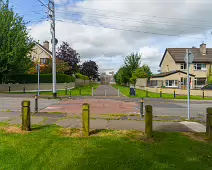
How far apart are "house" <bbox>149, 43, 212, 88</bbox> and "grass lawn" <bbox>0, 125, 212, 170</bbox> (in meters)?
31.7

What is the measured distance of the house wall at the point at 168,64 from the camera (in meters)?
46.5

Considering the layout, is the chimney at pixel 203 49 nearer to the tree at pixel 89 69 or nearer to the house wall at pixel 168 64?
the house wall at pixel 168 64

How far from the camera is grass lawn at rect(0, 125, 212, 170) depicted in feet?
13.6

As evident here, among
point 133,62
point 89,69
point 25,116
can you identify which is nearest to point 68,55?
point 133,62

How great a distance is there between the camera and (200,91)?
27016mm

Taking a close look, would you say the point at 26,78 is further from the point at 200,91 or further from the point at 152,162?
the point at 152,162

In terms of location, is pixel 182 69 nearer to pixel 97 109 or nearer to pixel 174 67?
pixel 174 67

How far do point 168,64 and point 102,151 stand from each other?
49.2 metres

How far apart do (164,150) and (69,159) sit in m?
2.26

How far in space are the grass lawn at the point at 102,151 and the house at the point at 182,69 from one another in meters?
31.7

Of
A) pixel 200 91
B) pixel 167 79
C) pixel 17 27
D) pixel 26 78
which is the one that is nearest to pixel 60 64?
pixel 26 78

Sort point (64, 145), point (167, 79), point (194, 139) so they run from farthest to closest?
point (167, 79), point (194, 139), point (64, 145)

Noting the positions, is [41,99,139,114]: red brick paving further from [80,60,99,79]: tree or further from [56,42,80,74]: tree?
[80,60,99,79]: tree

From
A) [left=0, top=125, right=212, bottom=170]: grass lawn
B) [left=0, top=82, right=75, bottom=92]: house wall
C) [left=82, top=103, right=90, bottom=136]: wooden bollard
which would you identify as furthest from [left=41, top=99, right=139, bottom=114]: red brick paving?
[left=0, top=82, right=75, bottom=92]: house wall
